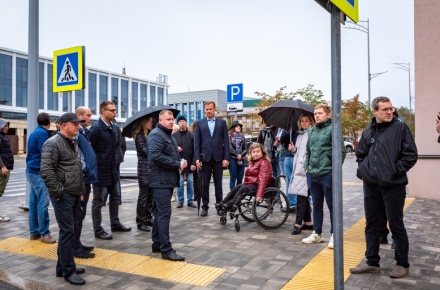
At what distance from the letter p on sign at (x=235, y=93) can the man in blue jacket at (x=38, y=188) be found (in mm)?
7336

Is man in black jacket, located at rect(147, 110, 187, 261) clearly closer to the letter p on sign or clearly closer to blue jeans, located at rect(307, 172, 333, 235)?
blue jeans, located at rect(307, 172, 333, 235)

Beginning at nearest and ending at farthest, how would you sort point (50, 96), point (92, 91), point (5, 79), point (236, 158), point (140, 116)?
point (140, 116) < point (236, 158) < point (5, 79) < point (50, 96) < point (92, 91)

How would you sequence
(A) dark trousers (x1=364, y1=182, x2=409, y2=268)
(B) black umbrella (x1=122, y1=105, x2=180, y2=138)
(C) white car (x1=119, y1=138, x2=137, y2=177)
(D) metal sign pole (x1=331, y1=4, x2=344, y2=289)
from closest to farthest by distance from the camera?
(D) metal sign pole (x1=331, y1=4, x2=344, y2=289), (A) dark trousers (x1=364, y1=182, x2=409, y2=268), (B) black umbrella (x1=122, y1=105, x2=180, y2=138), (C) white car (x1=119, y1=138, x2=137, y2=177)

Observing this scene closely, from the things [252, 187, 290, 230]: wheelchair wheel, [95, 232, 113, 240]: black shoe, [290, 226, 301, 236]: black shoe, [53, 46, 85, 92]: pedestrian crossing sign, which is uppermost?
[53, 46, 85, 92]: pedestrian crossing sign

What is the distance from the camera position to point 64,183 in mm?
4402

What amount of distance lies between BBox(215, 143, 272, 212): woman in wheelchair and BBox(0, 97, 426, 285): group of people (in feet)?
0.05

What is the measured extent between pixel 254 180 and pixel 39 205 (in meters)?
3.21

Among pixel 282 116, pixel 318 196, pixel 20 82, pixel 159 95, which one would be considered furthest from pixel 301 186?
pixel 159 95

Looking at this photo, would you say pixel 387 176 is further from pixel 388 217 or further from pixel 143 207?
pixel 143 207

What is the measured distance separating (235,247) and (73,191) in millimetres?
2257

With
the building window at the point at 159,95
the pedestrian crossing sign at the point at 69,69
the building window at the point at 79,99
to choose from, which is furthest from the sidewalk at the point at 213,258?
the building window at the point at 159,95

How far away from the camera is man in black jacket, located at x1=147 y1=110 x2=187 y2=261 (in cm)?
508

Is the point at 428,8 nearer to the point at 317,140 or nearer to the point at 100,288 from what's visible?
the point at 317,140

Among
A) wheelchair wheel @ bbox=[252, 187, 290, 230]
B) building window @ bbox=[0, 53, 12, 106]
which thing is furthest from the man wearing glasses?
building window @ bbox=[0, 53, 12, 106]
